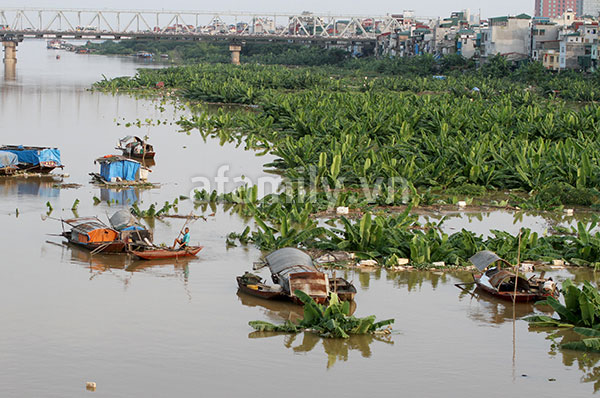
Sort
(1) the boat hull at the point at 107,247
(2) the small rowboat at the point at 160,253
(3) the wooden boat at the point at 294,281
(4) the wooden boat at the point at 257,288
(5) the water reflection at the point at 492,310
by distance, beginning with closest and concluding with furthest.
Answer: (3) the wooden boat at the point at 294,281
(5) the water reflection at the point at 492,310
(4) the wooden boat at the point at 257,288
(2) the small rowboat at the point at 160,253
(1) the boat hull at the point at 107,247

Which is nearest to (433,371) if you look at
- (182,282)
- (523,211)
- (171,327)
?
(171,327)

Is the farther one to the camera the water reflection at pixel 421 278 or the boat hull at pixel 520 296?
the water reflection at pixel 421 278

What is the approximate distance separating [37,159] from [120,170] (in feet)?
9.81

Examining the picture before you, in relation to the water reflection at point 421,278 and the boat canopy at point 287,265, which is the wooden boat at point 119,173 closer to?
the boat canopy at point 287,265

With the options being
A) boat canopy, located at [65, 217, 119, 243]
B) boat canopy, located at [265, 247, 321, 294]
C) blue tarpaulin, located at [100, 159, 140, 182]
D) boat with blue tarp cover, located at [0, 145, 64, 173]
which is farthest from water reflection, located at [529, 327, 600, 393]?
boat with blue tarp cover, located at [0, 145, 64, 173]

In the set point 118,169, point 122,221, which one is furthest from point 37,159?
point 122,221

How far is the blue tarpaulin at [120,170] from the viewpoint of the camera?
27.6 metres

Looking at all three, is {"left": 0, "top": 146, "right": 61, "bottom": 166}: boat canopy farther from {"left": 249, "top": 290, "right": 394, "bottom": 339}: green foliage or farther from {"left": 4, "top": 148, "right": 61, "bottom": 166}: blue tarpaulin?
{"left": 249, "top": 290, "right": 394, "bottom": 339}: green foliage

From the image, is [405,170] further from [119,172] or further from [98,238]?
[98,238]

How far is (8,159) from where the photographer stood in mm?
28594

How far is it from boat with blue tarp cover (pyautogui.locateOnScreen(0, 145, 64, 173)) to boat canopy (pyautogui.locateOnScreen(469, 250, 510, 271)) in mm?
15451

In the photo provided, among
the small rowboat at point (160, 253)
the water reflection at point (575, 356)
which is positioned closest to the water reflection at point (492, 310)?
the water reflection at point (575, 356)

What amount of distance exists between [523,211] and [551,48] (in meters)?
64.2

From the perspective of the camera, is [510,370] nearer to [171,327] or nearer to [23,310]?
[171,327]
